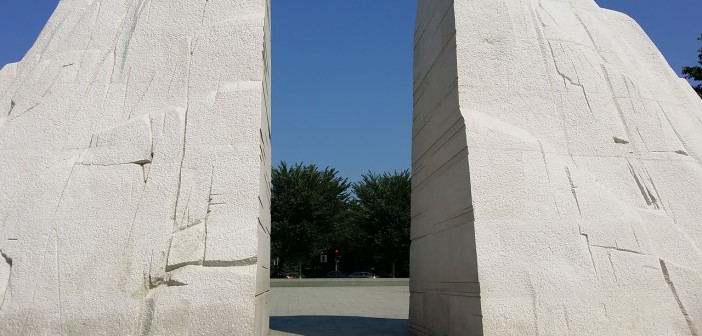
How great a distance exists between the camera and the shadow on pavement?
8.15 meters

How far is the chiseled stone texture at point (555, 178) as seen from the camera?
552cm

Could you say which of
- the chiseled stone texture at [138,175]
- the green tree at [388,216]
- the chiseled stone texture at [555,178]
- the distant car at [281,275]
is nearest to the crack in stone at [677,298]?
the chiseled stone texture at [555,178]

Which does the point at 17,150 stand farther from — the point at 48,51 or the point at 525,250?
the point at 525,250

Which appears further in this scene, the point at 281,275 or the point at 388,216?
the point at 281,275

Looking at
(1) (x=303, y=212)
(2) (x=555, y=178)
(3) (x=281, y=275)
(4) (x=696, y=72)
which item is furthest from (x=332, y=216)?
(2) (x=555, y=178)

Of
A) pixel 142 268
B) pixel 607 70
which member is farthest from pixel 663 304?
pixel 142 268

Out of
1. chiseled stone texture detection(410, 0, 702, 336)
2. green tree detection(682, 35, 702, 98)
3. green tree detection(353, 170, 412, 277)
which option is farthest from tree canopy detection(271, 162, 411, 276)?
chiseled stone texture detection(410, 0, 702, 336)

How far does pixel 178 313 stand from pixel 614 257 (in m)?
4.40

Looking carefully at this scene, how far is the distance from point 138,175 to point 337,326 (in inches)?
176

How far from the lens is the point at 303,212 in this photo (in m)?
29.0

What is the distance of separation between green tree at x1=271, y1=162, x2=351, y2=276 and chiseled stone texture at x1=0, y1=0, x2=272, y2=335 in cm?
2214

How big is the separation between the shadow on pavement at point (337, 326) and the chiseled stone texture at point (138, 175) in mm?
2630

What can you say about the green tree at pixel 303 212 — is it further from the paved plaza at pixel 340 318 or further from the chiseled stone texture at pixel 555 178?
the chiseled stone texture at pixel 555 178

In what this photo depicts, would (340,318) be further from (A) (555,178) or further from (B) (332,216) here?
(B) (332,216)
